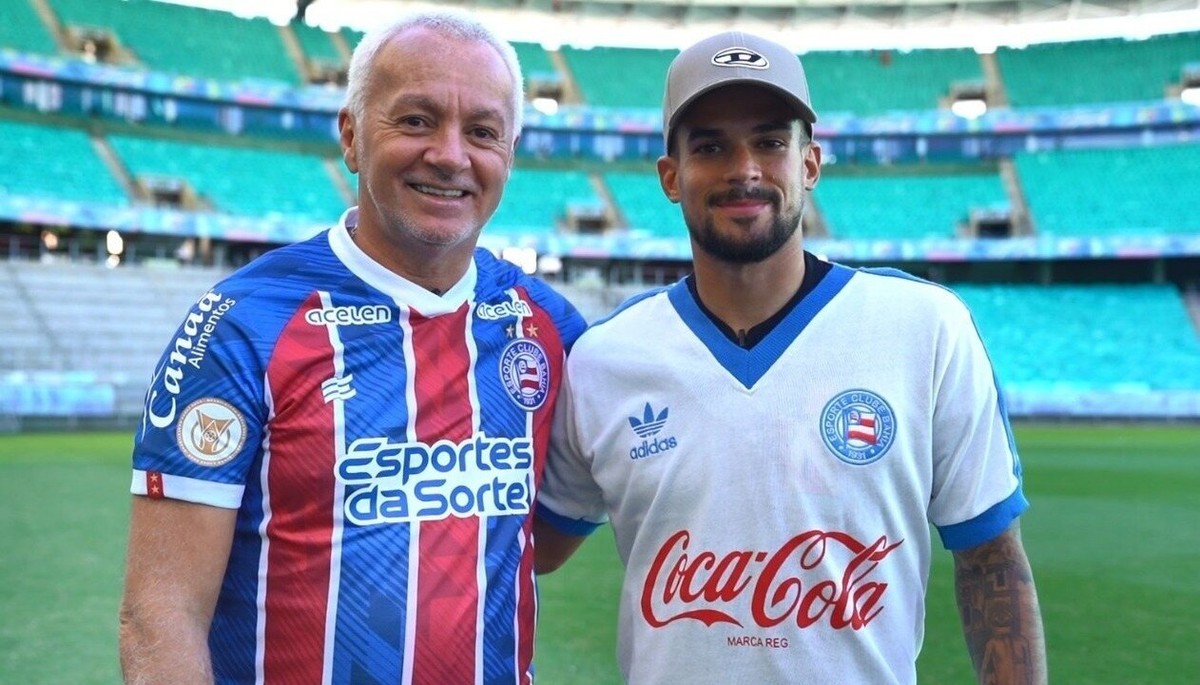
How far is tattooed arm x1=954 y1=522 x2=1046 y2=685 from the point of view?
226cm

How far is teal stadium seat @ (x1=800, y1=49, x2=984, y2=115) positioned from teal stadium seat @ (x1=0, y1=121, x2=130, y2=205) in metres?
28.9

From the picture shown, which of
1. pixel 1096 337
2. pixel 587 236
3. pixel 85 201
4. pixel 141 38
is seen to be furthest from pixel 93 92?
pixel 1096 337

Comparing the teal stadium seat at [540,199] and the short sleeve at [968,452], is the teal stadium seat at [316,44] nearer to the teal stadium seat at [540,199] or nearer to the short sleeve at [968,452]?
the teal stadium seat at [540,199]

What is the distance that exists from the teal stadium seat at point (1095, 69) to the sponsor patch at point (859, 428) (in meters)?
44.9

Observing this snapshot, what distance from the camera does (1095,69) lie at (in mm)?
41906

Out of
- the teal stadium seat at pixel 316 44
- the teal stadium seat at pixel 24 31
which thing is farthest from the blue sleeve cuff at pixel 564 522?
the teal stadium seat at pixel 316 44

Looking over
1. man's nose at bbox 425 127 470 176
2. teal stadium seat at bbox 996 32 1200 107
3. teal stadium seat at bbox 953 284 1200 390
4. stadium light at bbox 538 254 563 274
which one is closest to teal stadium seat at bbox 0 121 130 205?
stadium light at bbox 538 254 563 274

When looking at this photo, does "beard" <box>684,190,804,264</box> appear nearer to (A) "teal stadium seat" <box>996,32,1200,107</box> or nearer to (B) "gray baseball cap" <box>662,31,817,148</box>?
(B) "gray baseball cap" <box>662,31,817,148</box>

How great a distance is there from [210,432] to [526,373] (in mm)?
806

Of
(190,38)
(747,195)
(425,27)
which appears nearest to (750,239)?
(747,195)

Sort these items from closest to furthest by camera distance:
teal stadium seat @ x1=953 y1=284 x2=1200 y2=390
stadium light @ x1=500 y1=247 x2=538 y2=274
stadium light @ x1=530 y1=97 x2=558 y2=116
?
1. teal stadium seat @ x1=953 y1=284 x2=1200 y2=390
2. stadium light @ x1=500 y1=247 x2=538 y2=274
3. stadium light @ x1=530 y1=97 x2=558 y2=116

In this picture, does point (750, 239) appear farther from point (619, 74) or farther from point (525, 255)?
point (619, 74)

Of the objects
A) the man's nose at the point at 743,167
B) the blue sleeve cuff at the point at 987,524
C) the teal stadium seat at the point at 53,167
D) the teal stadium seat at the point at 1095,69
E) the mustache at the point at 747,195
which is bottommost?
the blue sleeve cuff at the point at 987,524

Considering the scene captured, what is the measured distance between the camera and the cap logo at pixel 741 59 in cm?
229
